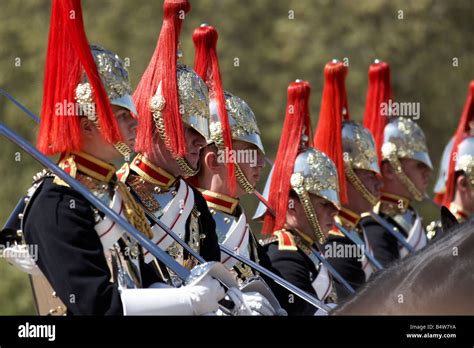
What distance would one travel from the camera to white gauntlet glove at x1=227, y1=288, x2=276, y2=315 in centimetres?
418

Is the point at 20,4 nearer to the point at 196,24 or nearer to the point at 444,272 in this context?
the point at 196,24

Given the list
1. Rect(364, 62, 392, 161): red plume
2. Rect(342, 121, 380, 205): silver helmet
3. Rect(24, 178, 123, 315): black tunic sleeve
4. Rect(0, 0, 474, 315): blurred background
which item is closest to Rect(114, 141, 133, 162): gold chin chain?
Rect(24, 178, 123, 315): black tunic sleeve

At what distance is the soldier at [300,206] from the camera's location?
597 centimetres

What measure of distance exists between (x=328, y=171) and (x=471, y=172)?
2.20 metres

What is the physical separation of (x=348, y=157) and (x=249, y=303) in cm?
329

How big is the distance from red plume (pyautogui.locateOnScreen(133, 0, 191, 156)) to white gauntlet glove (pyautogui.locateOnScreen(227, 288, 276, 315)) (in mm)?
742

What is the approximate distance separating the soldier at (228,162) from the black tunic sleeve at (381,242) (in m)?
2.08

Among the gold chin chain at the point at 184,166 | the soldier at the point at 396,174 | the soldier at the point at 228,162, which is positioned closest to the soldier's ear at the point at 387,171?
the soldier at the point at 396,174

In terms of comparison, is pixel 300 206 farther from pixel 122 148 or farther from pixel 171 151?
pixel 122 148

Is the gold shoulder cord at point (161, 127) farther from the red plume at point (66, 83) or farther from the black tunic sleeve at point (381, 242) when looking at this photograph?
the black tunic sleeve at point (381, 242)

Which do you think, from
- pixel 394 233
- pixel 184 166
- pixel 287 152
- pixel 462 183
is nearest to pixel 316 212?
pixel 287 152
